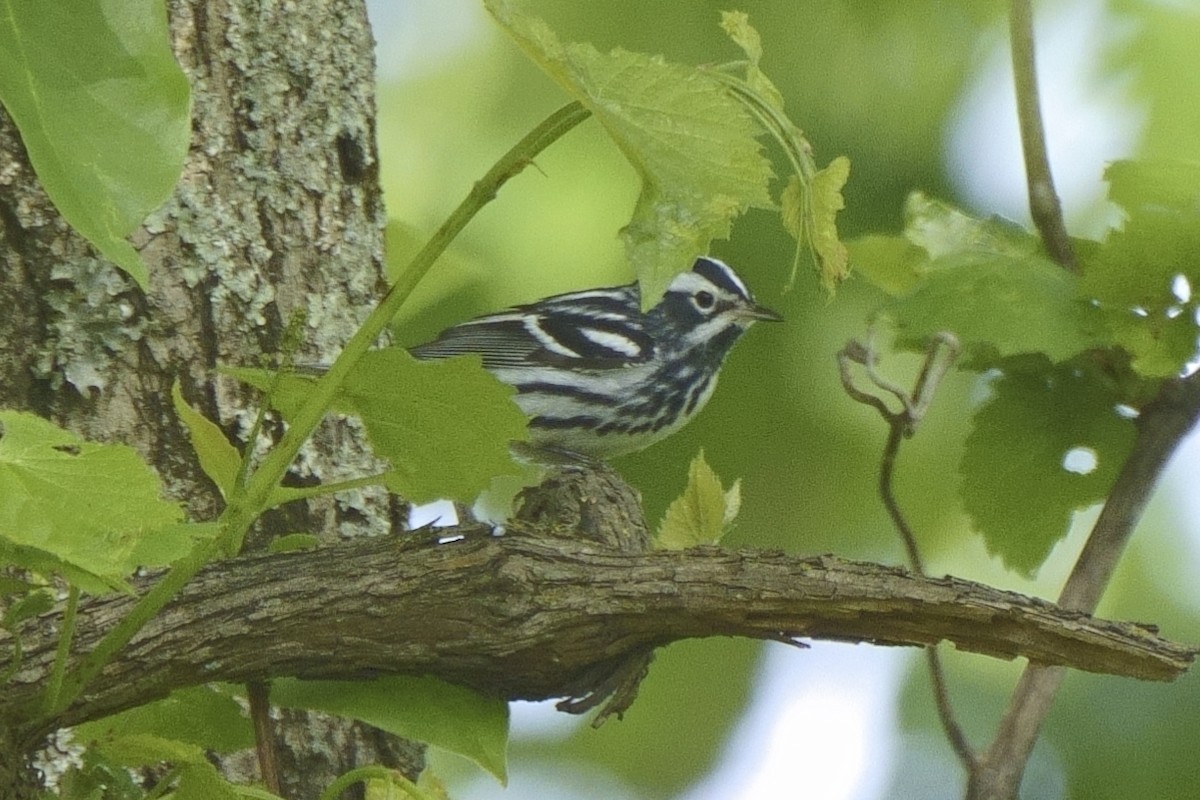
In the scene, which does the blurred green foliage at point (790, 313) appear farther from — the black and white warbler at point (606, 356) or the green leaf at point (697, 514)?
the green leaf at point (697, 514)

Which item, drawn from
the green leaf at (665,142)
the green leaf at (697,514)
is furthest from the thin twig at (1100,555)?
the green leaf at (665,142)

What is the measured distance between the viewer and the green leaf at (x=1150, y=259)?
3.69 feet

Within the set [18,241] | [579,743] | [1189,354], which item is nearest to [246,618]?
[18,241]

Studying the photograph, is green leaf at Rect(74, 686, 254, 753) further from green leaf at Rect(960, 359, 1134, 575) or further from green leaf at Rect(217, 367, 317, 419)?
green leaf at Rect(960, 359, 1134, 575)

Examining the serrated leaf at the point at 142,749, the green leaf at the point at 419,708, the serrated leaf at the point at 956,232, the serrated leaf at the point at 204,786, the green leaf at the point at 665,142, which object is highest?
the serrated leaf at the point at 956,232

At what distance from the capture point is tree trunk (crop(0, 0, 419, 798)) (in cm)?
124

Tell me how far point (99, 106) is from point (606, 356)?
192cm

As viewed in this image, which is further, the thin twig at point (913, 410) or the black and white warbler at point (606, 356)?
the black and white warbler at point (606, 356)

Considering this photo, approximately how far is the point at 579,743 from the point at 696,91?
2137 millimetres

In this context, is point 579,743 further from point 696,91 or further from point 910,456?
point 696,91

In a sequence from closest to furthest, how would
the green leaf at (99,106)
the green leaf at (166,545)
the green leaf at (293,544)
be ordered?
the green leaf at (99,106) < the green leaf at (166,545) < the green leaf at (293,544)

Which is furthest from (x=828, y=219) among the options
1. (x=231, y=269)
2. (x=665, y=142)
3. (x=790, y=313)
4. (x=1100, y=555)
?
(x=790, y=313)

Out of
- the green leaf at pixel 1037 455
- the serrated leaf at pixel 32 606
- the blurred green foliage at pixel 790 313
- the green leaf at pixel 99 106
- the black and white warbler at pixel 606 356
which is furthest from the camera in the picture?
the black and white warbler at pixel 606 356

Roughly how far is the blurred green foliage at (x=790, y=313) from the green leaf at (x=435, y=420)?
117 cm
